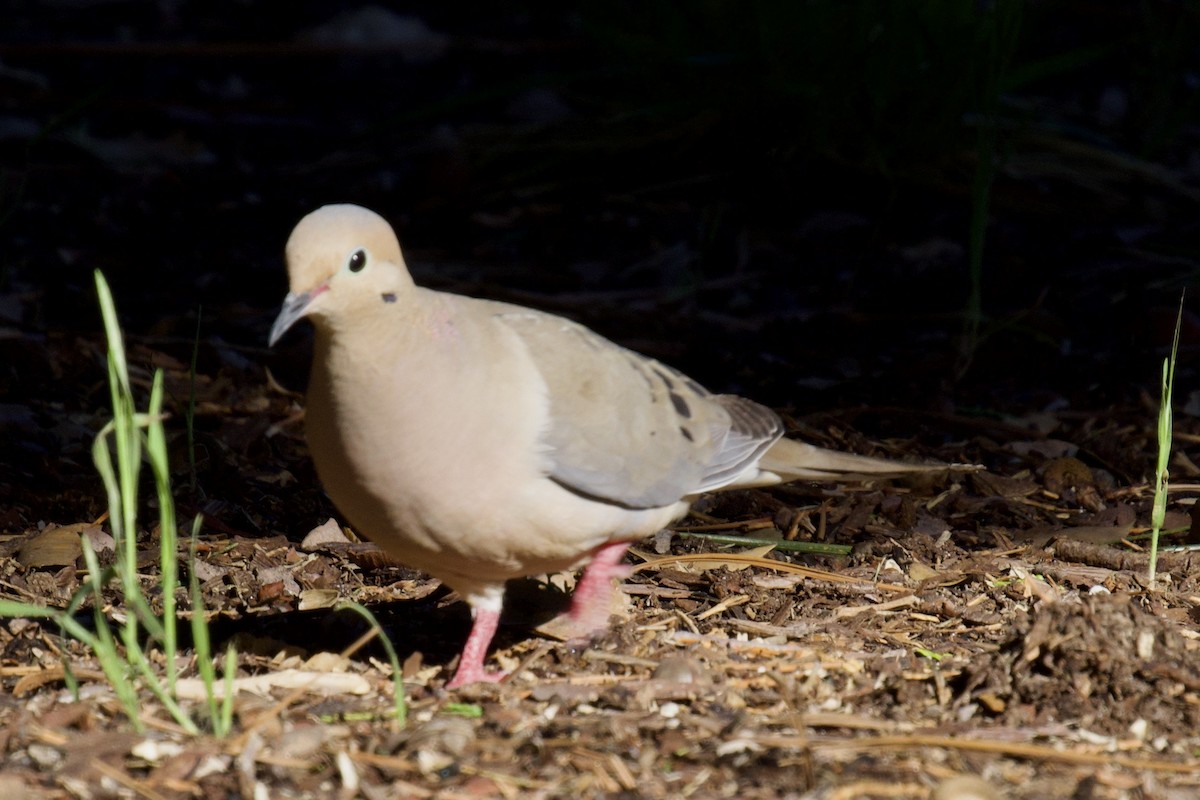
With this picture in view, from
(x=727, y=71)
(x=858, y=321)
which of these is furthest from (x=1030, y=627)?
(x=727, y=71)

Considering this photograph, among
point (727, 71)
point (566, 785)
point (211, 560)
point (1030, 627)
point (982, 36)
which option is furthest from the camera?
point (727, 71)

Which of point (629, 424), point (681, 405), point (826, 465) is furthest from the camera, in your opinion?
point (826, 465)

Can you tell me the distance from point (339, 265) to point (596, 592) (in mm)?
1010

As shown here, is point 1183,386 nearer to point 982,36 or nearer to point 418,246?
point 982,36

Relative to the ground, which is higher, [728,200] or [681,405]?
[728,200]

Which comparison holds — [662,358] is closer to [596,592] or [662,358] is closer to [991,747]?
[596,592]

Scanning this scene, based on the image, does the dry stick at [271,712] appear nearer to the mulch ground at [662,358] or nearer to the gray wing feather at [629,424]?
the mulch ground at [662,358]

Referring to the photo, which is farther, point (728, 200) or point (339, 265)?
point (728, 200)

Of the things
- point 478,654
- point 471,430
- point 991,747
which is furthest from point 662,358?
point 991,747

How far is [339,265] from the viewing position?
2.55 meters

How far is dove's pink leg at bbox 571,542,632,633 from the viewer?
3.15 m

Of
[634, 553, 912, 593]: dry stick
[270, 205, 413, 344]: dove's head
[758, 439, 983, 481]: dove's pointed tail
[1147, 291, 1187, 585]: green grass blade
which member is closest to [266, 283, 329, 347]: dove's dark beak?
[270, 205, 413, 344]: dove's head

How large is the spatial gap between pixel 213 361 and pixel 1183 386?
315 cm

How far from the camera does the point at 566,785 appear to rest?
7.78 ft
